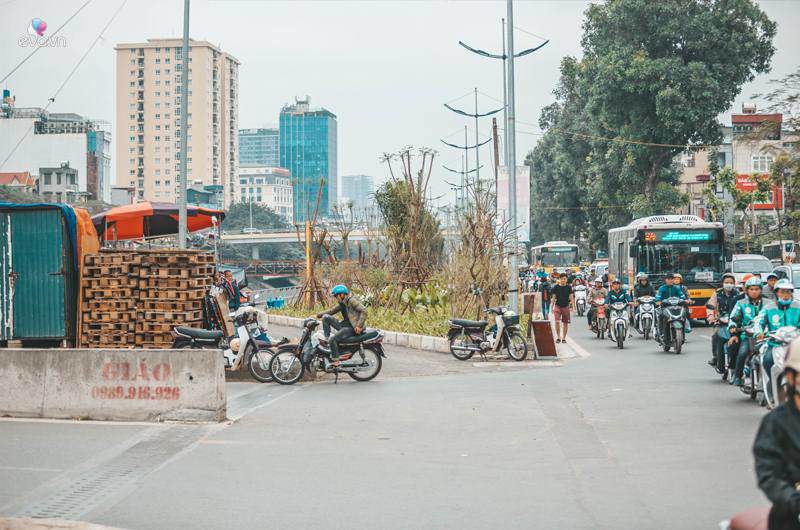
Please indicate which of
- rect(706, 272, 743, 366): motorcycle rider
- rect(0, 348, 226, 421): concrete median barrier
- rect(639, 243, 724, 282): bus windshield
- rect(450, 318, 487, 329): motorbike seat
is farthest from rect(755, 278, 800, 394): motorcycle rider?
rect(639, 243, 724, 282): bus windshield

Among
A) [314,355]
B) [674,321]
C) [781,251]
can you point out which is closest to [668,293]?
[674,321]

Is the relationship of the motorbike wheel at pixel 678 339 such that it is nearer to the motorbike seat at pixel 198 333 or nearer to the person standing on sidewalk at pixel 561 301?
the person standing on sidewalk at pixel 561 301

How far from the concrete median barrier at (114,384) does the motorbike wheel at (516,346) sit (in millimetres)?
9760

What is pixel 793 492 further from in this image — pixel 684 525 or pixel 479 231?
pixel 479 231

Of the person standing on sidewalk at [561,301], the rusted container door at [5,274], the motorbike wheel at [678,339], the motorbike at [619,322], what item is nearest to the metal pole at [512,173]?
the person standing on sidewalk at [561,301]

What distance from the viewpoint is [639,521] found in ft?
22.4

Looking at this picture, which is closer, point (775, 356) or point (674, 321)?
point (775, 356)

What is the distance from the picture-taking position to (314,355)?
1642 centimetres

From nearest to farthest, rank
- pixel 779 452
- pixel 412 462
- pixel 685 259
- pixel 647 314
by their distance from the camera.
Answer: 1. pixel 779 452
2. pixel 412 462
3. pixel 647 314
4. pixel 685 259

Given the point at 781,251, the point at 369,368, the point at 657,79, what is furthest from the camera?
the point at 781,251

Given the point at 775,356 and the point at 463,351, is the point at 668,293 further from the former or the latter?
the point at 775,356

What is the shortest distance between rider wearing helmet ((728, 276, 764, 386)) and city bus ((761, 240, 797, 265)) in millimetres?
36620

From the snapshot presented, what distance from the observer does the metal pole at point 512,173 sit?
75.7 ft

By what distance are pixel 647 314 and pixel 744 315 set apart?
472 inches
